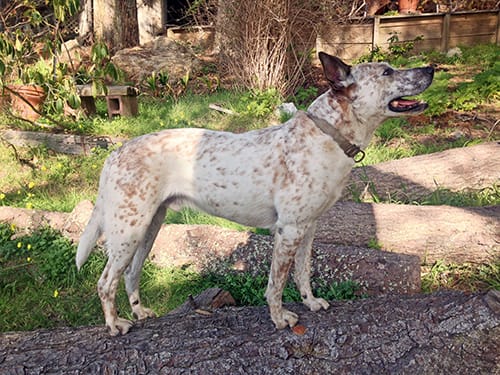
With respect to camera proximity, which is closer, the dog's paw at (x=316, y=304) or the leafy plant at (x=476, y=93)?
the dog's paw at (x=316, y=304)

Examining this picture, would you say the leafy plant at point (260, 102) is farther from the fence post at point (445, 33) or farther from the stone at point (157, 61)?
the fence post at point (445, 33)

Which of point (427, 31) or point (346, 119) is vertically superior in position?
point (427, 31)

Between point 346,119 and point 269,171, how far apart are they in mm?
502

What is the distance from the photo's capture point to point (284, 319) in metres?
2.47

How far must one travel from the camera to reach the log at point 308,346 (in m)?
2.10

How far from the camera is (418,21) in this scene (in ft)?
35.3

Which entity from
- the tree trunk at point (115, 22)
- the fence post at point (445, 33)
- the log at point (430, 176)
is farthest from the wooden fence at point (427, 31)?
the log at point (430, 176)

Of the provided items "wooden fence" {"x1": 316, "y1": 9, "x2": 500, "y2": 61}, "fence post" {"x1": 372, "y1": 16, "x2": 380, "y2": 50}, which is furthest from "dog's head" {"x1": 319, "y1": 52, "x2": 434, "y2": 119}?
"fence post" {"x1": 372, "y1": 16, "x2": 380, "y2": 50}

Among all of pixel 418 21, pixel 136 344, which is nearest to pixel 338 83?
pixel 136 344

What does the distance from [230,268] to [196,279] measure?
1.04 feet

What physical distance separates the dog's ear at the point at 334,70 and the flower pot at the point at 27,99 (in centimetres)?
635

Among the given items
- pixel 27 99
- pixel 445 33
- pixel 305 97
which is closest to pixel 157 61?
pixel 27 99

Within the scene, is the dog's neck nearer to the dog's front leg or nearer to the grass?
the dog's front leg

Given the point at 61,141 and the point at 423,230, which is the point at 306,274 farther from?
the point at 61,141
